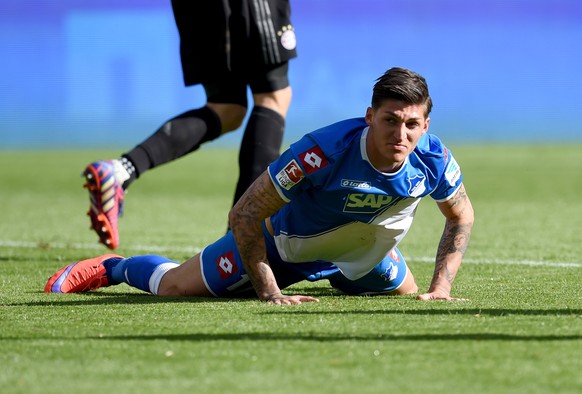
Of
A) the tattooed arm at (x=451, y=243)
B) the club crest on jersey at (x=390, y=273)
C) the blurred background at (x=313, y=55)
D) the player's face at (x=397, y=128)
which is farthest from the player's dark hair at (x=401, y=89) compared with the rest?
the blurred background at (x=313, y=55)

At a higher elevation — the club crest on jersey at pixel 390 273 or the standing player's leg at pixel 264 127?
the standing player's leg at pixel 264 127

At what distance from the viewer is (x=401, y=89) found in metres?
3.96

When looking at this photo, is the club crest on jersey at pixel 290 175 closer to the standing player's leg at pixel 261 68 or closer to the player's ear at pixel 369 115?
the player's ear at pixel 369 115

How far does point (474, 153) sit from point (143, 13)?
22.7 ft

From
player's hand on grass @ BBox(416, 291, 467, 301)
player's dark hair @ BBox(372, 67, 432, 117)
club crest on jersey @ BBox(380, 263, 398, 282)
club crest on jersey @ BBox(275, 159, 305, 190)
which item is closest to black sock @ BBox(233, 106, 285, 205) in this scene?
club crest on jersey @ BBox(380, 263, 398, 282)

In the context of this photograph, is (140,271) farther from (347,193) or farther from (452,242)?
(452,242)

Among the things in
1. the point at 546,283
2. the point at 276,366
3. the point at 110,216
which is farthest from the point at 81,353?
the point at 546,283

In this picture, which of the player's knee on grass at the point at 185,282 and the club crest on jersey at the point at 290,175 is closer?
the club crest on jersey at the point at 290,175

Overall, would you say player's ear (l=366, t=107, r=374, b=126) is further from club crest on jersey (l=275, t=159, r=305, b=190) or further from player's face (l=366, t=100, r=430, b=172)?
club crest on jersey (l=275, t=159, r=305, b=190)

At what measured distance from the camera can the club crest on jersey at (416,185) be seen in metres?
4.16

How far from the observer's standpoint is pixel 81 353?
313 cm

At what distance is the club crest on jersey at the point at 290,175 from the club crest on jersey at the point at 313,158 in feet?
0.11

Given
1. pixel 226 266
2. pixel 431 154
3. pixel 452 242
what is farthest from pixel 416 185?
pixel 226 266

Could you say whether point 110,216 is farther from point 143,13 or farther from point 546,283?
point 143,13
